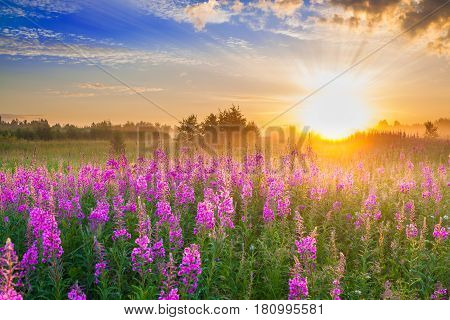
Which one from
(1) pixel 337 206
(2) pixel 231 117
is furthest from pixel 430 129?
(1) pixel 337 206

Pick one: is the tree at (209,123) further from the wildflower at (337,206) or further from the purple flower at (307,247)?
the purple flower at (307,247)

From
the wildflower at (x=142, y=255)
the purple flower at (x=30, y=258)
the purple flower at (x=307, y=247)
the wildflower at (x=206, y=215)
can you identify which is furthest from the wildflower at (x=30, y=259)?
the purple flower at (x=307, y=247)

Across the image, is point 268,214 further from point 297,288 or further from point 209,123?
point 209,123

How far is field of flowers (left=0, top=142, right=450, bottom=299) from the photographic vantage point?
4.21 metres

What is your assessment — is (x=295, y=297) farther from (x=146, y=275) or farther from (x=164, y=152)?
(x=164, y=152)

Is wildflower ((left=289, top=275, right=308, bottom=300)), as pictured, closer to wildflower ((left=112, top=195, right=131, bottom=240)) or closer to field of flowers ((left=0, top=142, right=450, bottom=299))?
field of flowers ((left=0, top=142, right=450, bottom=299))

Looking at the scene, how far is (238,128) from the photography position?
19.8 metres

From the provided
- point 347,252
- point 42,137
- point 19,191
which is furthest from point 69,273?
point 42,137

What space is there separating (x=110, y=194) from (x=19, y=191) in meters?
1.50

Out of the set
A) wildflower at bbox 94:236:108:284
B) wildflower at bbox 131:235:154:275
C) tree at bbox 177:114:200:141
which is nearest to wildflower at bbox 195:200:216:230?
wildflower at bbox 131:235:154:275

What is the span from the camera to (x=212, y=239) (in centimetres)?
484

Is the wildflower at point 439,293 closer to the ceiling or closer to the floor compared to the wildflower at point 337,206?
closer to the floor

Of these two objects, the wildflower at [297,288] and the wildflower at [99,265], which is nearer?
the wildflower at [297,288]

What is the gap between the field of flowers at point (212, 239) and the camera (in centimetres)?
421
